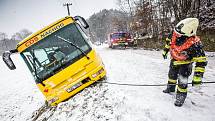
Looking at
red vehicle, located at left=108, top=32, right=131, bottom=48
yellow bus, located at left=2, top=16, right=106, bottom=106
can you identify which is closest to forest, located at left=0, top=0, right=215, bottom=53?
red vehicle, located at left=108, top=32, right=131, bottom=48

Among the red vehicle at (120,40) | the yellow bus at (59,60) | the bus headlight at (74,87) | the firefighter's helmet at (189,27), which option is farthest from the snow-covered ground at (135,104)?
the red vehicle at (120,40)

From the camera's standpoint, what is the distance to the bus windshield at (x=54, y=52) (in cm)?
597

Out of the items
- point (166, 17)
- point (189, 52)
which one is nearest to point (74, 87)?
point (189, 52)

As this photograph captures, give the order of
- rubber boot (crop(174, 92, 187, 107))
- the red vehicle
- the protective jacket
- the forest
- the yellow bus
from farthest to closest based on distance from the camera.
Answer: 1. the red vehicle
2. the forest
3. the yellow bus
4. rubber boot (crop(174, 92, 187, 107))
5. the protective jacket

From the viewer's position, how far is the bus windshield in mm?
5973

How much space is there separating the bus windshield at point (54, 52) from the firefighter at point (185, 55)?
9.59ft

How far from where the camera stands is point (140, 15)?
2602 centimetres

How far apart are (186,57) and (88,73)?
10.3ft

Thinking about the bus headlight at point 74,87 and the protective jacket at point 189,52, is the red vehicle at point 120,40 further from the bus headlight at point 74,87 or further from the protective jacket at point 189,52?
the protective jacket at point 189,52

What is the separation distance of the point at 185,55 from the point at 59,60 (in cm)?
387

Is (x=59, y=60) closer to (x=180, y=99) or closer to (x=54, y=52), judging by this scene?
(x=54, y=52)

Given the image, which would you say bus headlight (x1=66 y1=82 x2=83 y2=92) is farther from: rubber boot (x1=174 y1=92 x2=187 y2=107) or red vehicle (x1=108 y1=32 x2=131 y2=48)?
red vehicle (x1=108 y1=32 x2=131 y2=48)

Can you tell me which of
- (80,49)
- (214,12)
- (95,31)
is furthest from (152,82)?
(95,31)

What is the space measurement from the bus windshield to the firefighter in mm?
2924
